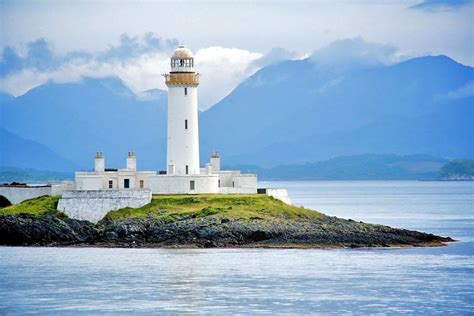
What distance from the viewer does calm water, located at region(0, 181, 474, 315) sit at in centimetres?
4319

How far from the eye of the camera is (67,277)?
50719 mm

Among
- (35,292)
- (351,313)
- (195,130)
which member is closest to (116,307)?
(35,292)

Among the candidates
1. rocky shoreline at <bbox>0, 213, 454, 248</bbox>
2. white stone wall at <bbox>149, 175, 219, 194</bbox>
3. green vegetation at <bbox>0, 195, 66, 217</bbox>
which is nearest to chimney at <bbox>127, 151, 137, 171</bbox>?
white stone wall at <bbox>149, 175, 219, 194</bbox>

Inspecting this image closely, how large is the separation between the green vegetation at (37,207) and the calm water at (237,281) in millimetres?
3413

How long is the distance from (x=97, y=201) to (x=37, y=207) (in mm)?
3641

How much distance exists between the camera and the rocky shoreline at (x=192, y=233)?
2392 inches

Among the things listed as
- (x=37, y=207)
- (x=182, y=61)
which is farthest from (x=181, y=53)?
(x=37, y=207)

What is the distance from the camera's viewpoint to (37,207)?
6525cm

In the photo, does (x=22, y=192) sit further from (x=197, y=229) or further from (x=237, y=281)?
(x=237, y=281)

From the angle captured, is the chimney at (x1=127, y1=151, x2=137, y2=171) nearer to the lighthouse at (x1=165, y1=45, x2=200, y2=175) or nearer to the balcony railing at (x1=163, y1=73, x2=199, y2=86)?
the lighthouse at (x1=165, y1=45, x2=200, y2=175)

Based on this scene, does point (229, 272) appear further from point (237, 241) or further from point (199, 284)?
point (237, 241)

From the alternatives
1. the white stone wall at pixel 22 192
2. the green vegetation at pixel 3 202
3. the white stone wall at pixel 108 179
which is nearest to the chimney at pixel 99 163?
the white stone wall at pixel 108 179

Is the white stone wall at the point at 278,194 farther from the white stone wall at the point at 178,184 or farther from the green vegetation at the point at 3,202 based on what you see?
the green vegetation at the point at 3,202

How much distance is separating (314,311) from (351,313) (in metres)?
1.35
